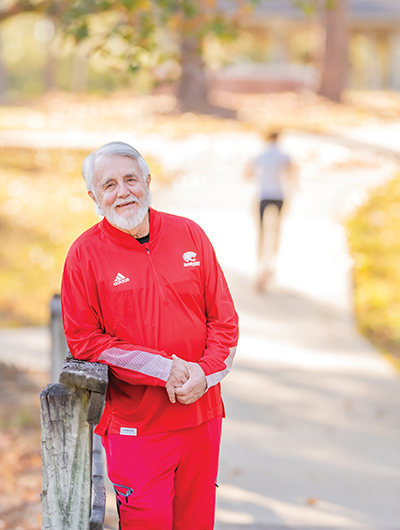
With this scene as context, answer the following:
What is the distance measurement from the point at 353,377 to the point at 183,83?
21893mm

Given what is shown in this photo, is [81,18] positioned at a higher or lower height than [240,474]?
higher

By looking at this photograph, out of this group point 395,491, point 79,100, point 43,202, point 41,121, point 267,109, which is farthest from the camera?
point 79,100

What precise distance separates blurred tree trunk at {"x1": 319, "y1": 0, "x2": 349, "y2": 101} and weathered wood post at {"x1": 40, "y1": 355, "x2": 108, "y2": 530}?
28.0 meters

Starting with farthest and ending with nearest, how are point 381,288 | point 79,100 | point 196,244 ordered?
point 79,100 → point 381,288 → point 196,244

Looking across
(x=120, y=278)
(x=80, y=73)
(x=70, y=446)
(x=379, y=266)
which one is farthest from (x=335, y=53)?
(x=80, y=73)

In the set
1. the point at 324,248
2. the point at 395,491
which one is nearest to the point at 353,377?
the point at 395,491

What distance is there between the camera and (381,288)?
10.0 m

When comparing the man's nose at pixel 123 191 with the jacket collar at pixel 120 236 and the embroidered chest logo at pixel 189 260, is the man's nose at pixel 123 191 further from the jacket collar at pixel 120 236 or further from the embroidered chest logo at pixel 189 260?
the embroidered chest logo at pixel 189 260

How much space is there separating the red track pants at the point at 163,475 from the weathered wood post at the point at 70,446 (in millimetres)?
276

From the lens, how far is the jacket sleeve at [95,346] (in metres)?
2.54

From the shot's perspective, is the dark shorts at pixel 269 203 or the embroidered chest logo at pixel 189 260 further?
the dark shorts at pixel 269 203

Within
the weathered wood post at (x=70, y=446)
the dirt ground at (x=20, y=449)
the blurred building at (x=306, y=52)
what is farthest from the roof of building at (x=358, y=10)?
the weathered wood post at (x=70, y=446)

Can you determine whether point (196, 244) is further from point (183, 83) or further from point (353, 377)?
point (183, 83)

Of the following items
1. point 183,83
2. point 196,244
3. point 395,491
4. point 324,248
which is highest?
point 183,83
